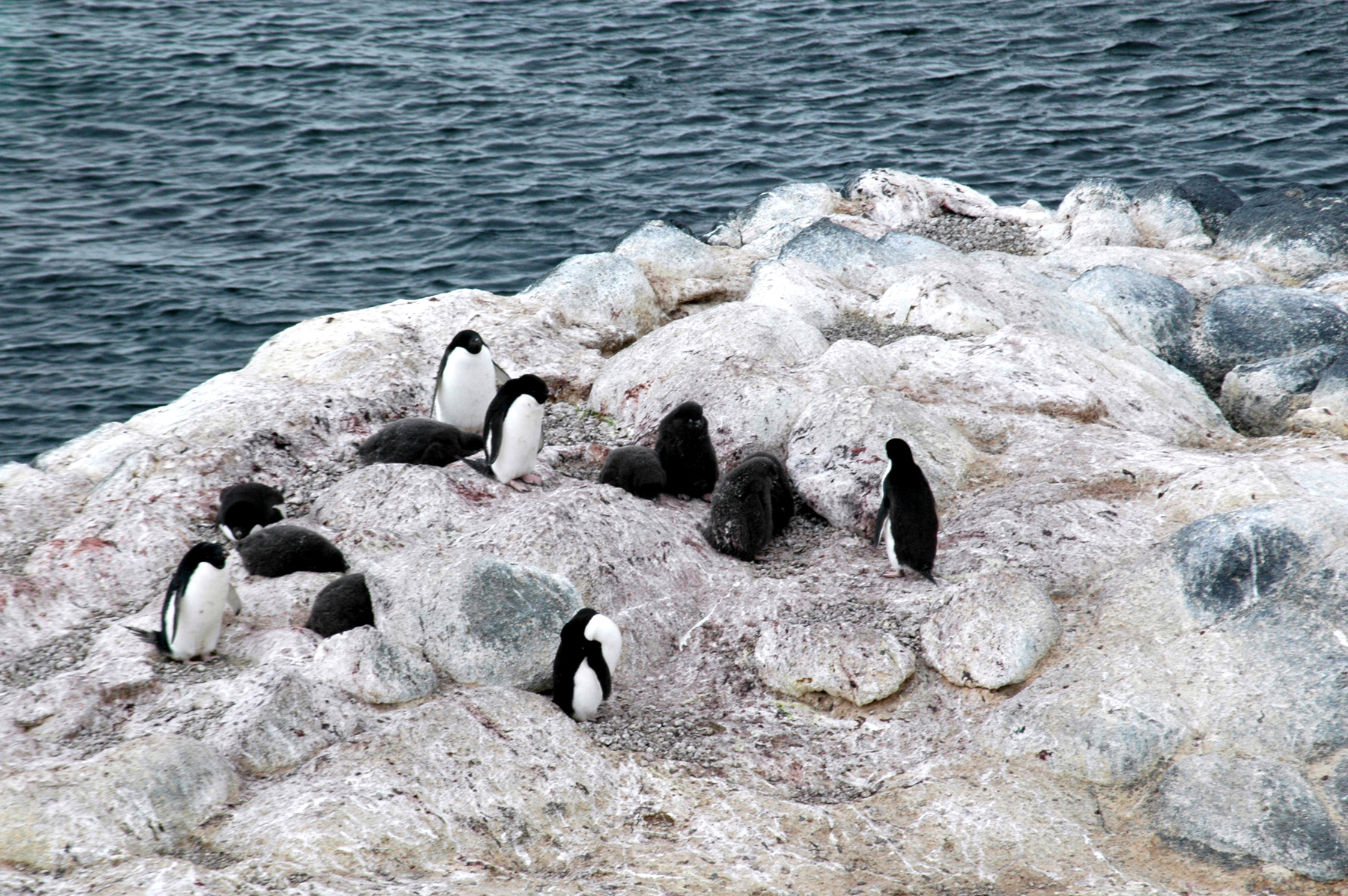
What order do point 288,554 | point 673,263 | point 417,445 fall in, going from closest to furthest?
point 288,554
point 417,445
point 673,263

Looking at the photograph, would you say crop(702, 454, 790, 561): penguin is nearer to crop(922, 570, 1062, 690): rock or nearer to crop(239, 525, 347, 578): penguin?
crop(922, 570, 1062, 690): rock

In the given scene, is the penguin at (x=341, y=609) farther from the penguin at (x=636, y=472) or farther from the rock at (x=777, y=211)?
the rock at (x=777, y=211)

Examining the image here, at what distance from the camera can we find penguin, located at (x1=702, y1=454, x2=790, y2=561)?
7062mm

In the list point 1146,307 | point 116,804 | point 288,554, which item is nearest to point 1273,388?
point 1146,307

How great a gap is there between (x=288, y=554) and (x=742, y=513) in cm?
267

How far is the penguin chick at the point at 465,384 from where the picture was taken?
8352mm

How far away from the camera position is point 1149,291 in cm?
1048

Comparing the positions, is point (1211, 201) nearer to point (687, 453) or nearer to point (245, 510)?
point (687, 453)

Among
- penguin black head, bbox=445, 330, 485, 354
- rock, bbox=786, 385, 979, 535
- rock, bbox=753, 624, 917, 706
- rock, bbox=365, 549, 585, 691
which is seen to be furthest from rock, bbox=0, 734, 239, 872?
rock, bbox=786, 385, 979, 535

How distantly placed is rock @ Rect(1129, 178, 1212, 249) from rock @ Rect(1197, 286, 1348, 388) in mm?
2404

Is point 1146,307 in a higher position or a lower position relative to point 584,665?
higher

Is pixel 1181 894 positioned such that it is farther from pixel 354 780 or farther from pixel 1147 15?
pixel 1147 15

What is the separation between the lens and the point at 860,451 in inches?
298

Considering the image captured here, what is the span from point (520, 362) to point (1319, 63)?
51.5 feet
